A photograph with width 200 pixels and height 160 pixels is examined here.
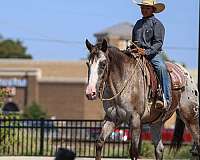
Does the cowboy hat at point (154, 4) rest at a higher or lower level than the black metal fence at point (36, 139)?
higher

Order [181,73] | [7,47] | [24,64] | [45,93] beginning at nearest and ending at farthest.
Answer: [181,73] → [45,93] → [24,64] → [7,47]

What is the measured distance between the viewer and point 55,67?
88875 millimetres

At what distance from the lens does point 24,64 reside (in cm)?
8919

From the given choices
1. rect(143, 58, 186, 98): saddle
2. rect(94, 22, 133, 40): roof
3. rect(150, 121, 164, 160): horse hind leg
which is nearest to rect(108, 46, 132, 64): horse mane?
rect(143, 58, 186, 98): saddle

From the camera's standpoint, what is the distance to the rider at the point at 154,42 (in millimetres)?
11906

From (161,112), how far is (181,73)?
1225 mm

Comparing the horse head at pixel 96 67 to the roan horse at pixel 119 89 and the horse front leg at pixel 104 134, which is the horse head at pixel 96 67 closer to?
the roan horse at pixel 119 89

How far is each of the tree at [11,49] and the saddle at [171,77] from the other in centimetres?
11828

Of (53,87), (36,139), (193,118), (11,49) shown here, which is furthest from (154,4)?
(11,49)

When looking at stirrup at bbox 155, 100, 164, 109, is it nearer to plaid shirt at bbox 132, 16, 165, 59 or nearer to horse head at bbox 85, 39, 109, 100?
plaid shirt at bbox 132, 16, 165, 59

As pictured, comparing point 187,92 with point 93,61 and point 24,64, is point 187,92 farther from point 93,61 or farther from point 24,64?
point 24,64

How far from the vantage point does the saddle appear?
11800 mm

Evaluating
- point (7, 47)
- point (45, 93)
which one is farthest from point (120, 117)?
point (7, 47)

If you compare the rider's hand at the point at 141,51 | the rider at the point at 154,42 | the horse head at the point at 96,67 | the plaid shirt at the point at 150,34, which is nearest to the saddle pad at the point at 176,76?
the rider at the point at 154,42
